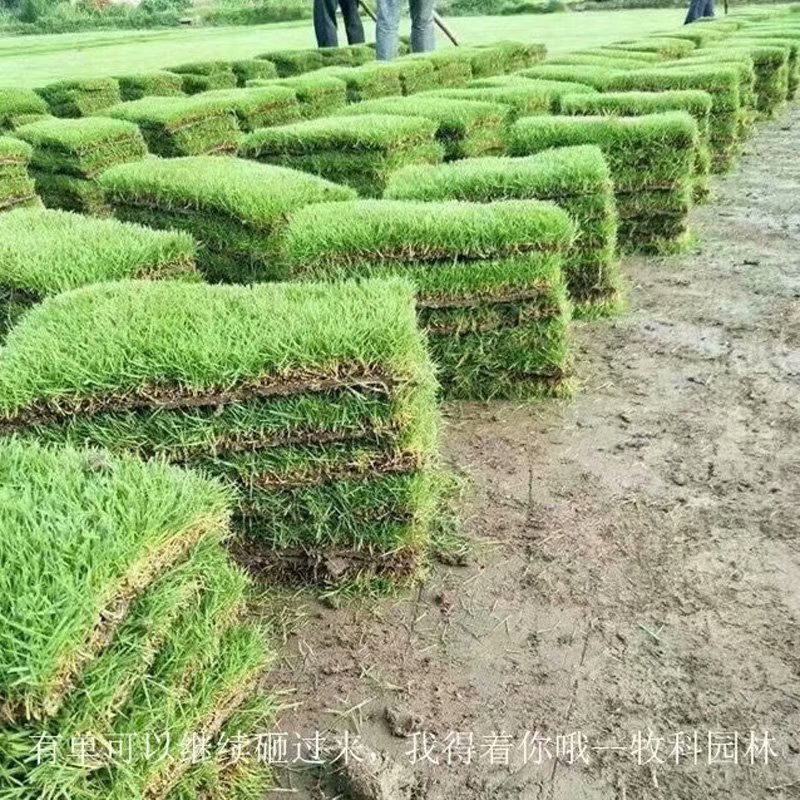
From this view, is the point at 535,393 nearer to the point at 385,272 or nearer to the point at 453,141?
the point at 385,272

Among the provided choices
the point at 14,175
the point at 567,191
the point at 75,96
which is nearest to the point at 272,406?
the point at 567,191

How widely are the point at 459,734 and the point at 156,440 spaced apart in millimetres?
1214

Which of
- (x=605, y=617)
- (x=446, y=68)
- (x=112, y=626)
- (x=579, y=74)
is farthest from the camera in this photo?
(x=446, y=68)

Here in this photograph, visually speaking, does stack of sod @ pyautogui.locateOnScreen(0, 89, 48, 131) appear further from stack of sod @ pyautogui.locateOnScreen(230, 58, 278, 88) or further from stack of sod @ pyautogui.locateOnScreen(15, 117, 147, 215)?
stack of sod @ pyautogui.locateOnScreen(230, 58, 278, 88)

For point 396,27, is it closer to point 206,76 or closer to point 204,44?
point 206,76

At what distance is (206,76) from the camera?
11570 mm

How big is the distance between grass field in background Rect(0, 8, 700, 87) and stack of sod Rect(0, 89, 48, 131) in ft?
13.3

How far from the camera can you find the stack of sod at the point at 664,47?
485 inches

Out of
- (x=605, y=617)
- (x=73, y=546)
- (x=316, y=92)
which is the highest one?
(x=73, y=546)

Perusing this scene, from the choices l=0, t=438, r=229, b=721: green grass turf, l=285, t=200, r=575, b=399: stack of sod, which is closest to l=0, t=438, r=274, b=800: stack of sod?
l=0, t=438, r=229, b=721: green grass turf

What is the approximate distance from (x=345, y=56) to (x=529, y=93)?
652cm

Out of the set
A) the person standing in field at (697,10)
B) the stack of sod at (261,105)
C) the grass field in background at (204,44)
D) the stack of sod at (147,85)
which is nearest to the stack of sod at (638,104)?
the stack of sod at (261,105)

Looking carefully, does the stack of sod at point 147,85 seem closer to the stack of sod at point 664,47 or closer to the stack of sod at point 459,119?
the stack of sod at point 459,119

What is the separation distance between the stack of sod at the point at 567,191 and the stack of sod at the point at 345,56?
880cm
